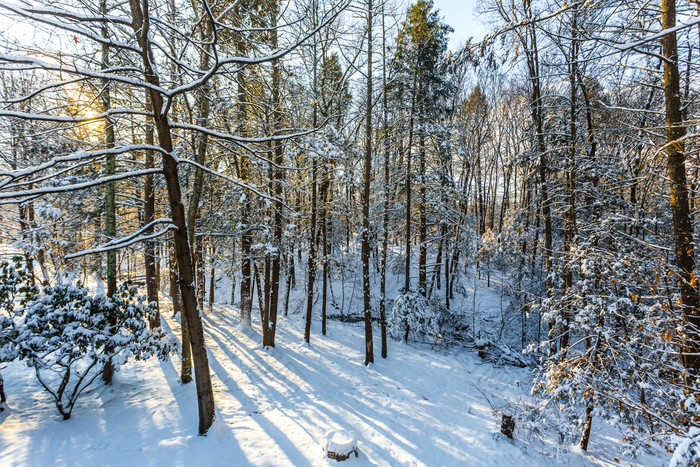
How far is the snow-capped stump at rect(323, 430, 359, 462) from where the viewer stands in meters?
4.74

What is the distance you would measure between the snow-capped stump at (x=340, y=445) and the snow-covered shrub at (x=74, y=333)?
422 centimetres

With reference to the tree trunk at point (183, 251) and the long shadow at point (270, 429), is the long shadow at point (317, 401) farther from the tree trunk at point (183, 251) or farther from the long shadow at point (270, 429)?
the tree trunk at point (183, 251)

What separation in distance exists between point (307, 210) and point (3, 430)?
932 centimetres

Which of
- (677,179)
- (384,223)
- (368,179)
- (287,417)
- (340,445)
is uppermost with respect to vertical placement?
(368,179)

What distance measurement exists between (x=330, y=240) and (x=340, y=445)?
867 cm

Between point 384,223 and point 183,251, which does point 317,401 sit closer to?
point 183,251

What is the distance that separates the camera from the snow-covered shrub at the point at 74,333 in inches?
200

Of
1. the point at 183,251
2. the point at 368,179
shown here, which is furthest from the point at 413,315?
the point at 183,251

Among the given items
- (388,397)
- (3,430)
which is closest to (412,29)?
(388,397)

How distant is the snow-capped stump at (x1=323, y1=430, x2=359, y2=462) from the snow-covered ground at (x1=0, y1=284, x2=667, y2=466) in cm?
16

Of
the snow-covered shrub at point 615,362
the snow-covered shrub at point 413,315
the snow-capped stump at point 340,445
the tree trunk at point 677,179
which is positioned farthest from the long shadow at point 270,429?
the tree trunk at point 677,179

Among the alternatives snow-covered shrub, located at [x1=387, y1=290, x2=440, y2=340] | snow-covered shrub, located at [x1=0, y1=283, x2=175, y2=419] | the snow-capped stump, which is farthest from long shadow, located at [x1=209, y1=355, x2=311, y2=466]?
snow-covered shrub, located at [x1=387, y1=290, x2=440, y2=340]

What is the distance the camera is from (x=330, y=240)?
41.9 ft

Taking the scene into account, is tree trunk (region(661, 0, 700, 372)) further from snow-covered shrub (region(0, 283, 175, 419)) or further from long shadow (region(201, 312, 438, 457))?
snow-covered shrub (region(0, 283, 175, 419))
